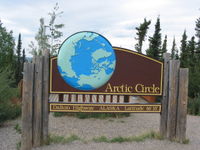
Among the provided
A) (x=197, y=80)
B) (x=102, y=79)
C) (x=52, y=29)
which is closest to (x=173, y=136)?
(x=102, y=79)

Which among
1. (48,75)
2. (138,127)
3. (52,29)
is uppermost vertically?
(52,29)

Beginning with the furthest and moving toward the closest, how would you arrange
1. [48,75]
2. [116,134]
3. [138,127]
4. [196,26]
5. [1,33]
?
[1,33] < [196,26] < [138,127] < [116,134] < [48,75]

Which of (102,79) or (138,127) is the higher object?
(102,79)

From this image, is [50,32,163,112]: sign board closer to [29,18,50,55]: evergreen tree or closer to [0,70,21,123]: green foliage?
[0,70,21,123]: green foliage

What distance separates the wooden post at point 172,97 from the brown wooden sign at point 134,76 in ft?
0.74

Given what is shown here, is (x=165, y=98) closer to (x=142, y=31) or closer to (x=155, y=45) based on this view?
(x=155, y=45)

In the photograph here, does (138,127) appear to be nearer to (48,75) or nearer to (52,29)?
(48,75)

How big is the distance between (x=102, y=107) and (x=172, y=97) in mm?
1563

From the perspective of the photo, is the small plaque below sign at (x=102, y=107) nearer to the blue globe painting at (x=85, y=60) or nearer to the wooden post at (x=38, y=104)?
the wooden post at (x=38, y=104)

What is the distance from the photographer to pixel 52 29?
2233 centimetres

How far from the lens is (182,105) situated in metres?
4.74

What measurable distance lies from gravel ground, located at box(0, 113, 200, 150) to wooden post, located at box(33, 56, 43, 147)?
0.78 feet

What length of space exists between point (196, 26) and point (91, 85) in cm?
2776

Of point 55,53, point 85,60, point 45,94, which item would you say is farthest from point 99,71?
point 55,53
